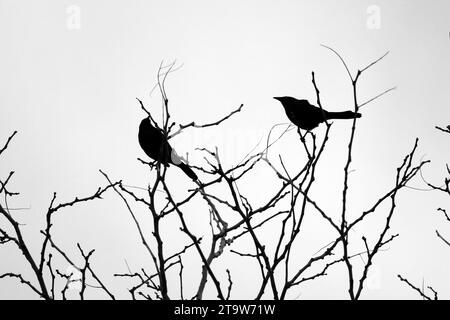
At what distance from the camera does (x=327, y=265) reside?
231 centimetres

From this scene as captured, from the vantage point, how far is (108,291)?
2.26 meters

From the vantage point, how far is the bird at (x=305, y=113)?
11.0 ft

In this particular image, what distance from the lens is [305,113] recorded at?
353cm

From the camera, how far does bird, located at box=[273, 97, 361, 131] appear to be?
3346mm

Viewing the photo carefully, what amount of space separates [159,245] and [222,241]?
2.89ft

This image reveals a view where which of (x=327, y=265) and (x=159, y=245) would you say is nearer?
(x=159, y=245)
